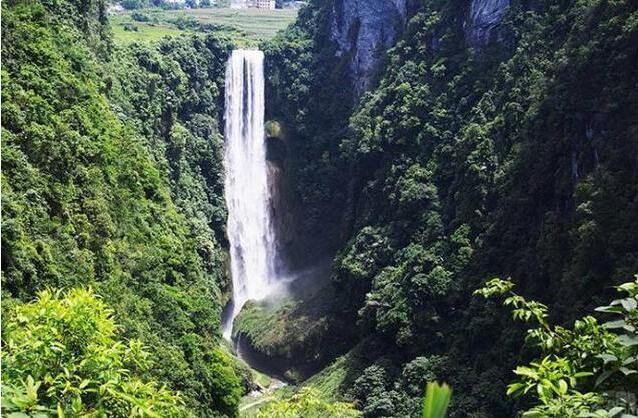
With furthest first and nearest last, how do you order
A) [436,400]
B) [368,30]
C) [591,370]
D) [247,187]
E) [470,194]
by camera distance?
[368,30] < [247,187] < [470,194] < [591,370] < [436,400]

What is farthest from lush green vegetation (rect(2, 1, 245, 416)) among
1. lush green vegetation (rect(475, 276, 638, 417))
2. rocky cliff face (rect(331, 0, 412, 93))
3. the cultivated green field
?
rocky cliff face (rect(331, 0, 412, 93))

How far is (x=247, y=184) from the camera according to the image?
3800cm

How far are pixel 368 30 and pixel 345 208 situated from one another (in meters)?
11.0

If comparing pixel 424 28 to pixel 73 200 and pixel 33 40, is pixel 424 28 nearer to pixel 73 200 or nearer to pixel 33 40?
pixel 33 40

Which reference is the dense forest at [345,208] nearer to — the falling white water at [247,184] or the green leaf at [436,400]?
the falling white water at [247,184]

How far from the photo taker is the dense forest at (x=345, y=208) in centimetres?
931

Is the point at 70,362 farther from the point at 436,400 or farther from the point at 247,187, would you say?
the point at 247,187

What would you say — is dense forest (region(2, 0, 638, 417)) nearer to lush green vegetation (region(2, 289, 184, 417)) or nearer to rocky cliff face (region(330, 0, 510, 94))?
lush green vegetation (region(2, 289, 184, 417))

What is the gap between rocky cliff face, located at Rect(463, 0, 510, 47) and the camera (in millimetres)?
30828

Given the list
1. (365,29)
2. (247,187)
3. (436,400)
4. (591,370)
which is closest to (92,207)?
(591,370)

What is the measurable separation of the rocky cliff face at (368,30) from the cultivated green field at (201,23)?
7517 millimetres

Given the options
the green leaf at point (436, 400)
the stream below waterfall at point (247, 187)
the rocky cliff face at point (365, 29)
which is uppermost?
the rocky cliff face at point (365, 29)

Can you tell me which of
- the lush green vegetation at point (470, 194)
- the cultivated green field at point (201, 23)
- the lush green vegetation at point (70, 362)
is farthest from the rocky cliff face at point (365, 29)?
the lush green vegetation at point (70, 362)

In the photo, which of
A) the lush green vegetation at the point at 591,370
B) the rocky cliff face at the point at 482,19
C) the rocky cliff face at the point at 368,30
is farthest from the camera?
the rocky cliff face at the point at 368,30
